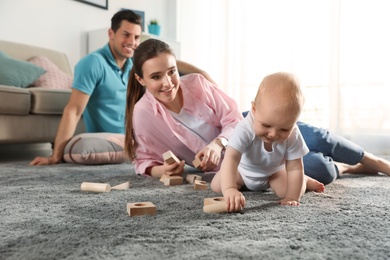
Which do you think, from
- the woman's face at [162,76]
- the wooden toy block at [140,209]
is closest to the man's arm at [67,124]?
the woman's face at [162,76]

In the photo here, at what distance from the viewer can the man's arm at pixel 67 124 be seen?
84.5 inches

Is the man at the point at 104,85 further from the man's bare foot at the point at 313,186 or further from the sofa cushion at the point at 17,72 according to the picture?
the man's bare foot at the point at 313,186

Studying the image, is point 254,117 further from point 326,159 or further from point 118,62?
point 118,62

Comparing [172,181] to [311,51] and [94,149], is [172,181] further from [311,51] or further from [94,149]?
[311,51]

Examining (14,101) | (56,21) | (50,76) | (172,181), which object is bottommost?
(172,181)

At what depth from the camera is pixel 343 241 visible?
0.78 m

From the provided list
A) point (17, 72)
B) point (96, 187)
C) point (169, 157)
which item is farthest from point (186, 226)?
point (17, 72)

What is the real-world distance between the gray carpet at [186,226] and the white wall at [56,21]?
7.18 feet

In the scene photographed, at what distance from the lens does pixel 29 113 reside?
2.50 m

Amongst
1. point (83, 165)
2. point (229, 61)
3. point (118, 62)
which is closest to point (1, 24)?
point (118, 62)

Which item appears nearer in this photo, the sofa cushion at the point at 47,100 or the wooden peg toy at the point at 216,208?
the wooden peg toy at the point at 216,208

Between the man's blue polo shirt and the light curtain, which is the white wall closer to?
the light curtain

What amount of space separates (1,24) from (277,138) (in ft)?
8.97

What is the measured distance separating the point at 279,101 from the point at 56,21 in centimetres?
295
